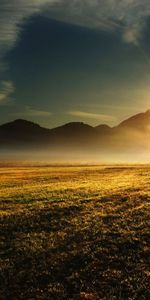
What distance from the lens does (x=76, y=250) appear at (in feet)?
86.7

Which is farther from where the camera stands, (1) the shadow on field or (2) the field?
(2) the field

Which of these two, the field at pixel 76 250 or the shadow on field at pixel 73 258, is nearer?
the shadow on field at pixel 73 258

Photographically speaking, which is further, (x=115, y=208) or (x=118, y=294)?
(x=115, y=208)

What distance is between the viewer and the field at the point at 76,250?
2133 centimetres

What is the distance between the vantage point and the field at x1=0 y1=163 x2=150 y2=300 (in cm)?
2133

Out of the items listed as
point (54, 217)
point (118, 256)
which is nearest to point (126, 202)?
point (54, 217)

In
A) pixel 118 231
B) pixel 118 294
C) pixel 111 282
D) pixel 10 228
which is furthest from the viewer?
pixel 10 228

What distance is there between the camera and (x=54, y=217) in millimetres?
35500

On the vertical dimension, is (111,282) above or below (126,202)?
below

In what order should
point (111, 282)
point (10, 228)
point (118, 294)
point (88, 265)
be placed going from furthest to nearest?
1. point (10, 228)
2. point (88, 265)
3. point (111, 282)
4. point (118, 294)

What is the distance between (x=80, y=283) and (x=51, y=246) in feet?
20.1

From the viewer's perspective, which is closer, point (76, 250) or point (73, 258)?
point (73, 258)

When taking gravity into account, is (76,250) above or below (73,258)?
above

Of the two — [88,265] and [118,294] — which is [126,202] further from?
[118,294]
